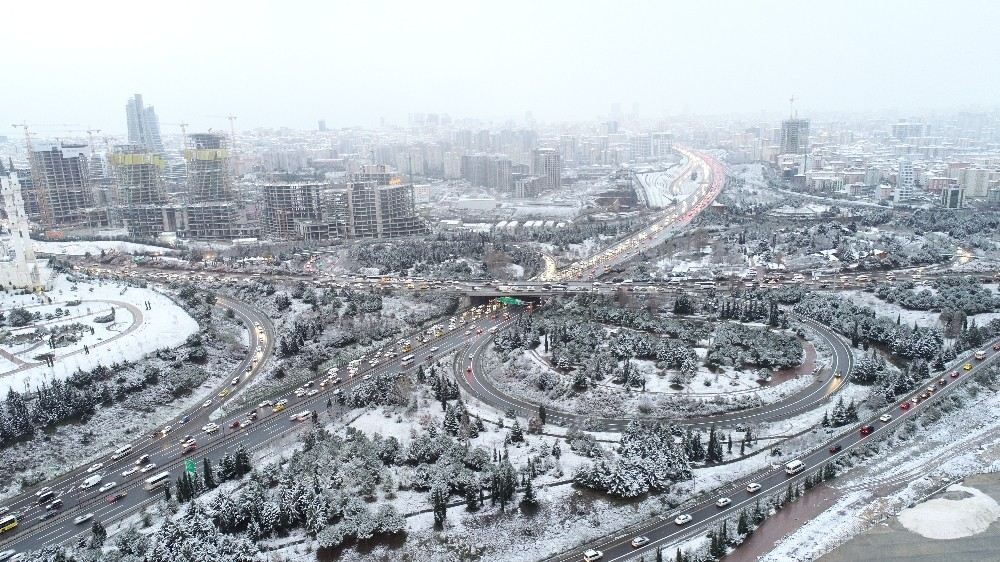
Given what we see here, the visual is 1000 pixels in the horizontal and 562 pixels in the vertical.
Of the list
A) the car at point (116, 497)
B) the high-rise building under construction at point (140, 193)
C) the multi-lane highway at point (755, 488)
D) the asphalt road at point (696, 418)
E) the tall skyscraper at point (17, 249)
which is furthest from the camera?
the high-rise building under construction at point (140, 193)

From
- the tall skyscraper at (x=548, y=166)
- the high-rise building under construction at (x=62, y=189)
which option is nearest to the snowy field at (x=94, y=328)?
the high-rise building under construction at (x=62, y=189)

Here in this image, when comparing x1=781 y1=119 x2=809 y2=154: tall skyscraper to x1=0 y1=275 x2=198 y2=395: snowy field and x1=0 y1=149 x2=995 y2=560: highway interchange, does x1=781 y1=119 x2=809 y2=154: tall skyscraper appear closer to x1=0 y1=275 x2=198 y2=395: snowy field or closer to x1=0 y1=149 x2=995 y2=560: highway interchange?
x1=0 y1=149 x2=995 y2=560: highway interchange

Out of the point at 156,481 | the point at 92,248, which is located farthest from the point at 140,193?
the point at 156,481

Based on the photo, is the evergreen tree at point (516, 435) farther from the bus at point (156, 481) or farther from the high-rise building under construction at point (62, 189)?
the high-rise building under construction at point (62, 189)

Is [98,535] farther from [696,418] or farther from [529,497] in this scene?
[696,418]

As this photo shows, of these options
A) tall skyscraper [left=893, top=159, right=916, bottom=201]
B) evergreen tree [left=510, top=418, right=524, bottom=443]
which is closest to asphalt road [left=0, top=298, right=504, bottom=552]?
evergreen tree [left=510, top=418, right=524, bottom=443]

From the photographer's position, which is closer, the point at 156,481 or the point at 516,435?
the point at 156,481
